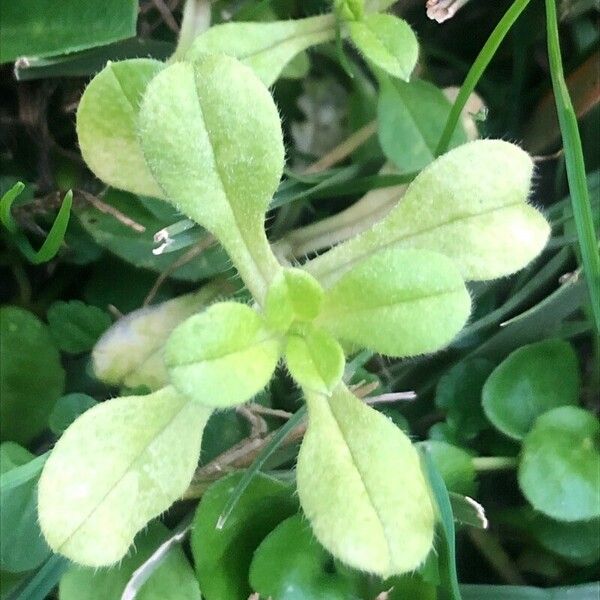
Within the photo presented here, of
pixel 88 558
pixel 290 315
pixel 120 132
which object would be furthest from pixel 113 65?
pixel 88 558

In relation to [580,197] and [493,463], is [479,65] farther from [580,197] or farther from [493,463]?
[493,463]

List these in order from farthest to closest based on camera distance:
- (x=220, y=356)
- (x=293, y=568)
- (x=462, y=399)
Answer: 1. (x=462, y=399)
2. (x=293, y=568)
3. (x=220, y=356)

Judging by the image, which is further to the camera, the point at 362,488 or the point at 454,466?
the point at 454,466

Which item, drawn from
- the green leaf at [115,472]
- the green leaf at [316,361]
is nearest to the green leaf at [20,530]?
the green leaf at [115,472]

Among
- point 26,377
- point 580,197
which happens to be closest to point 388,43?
A: point 580,197

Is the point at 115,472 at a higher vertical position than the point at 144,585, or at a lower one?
higher

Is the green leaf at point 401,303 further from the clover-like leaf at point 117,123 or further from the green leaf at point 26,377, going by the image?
the green leaf at point 26,377

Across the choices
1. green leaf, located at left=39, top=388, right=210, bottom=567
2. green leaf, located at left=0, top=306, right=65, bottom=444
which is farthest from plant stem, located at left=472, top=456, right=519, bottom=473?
green leaf, located at left=0, top=306, right=65, bottom=444
